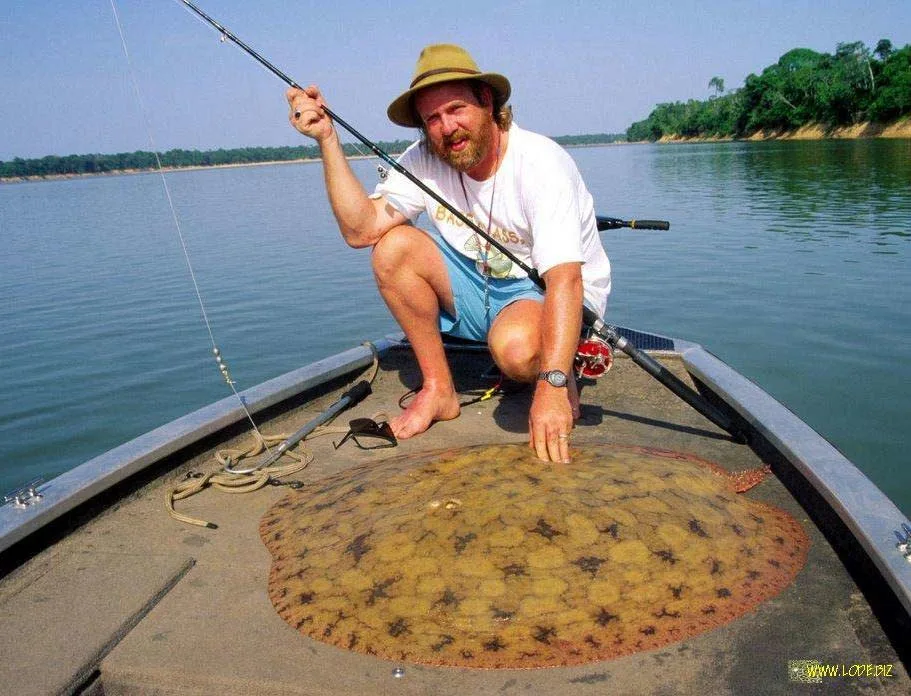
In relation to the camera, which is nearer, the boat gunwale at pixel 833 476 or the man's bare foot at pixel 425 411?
the boat gunwale at pixel 833 476

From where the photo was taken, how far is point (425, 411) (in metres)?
3.59

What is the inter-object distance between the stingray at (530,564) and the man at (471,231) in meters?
0.59

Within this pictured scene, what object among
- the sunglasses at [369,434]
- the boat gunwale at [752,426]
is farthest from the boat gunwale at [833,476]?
the sunglasses at [369,434]

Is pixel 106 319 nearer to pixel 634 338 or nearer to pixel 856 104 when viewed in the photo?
pixel 634 338

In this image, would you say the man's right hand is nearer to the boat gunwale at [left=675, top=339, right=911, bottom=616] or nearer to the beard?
the beard

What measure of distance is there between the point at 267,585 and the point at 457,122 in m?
2.09

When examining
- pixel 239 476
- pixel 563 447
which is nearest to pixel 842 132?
pixel 563 447

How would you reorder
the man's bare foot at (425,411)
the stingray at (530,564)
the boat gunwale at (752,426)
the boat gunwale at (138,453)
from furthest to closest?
the man's bare foot at (425,411) → the boat gunwale at (138,453) → the boat gunwale at (752,426) → the stingray at (530,564)

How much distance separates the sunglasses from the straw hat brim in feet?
4.80

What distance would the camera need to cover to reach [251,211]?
27.7 meters

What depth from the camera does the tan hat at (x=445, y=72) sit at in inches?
121

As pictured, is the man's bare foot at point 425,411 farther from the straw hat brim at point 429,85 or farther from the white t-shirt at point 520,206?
the straw hat brim at point 429,85

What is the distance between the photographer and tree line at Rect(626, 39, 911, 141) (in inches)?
2233

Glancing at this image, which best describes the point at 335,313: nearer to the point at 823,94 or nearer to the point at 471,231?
the point at 471,231
